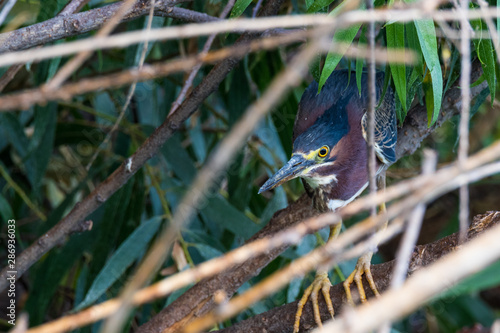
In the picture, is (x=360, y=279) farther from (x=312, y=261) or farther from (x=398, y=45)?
(x=312, y=261)

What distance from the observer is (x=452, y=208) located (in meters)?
2.91

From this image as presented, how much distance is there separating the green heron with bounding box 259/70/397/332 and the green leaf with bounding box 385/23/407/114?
0.43 ft

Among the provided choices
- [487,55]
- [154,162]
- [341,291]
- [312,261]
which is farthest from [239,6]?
[154,162]

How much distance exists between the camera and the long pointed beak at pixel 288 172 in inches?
48.0

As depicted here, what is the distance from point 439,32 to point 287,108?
60 centimetres

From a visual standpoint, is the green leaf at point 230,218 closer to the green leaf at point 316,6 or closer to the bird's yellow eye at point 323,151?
the bird's yellow eye at point 323,151

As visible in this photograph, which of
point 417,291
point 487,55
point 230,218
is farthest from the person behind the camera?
point 230,218

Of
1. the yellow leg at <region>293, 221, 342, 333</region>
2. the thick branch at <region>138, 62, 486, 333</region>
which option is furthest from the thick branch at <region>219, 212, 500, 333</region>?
the thick branch at <region>138, 62, 486, 333</region>

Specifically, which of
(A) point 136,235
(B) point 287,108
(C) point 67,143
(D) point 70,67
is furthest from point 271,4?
(C) point 67,143

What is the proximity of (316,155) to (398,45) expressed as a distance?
1.04 ft

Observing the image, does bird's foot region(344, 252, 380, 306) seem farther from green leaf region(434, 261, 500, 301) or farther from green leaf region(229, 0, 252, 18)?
green leaf region(229, 0, 252, 18)

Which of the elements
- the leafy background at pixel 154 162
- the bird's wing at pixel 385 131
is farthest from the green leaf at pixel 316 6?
the bird's wing at pixel 385 131

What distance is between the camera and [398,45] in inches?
43.9

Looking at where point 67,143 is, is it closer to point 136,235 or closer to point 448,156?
point 136,235
